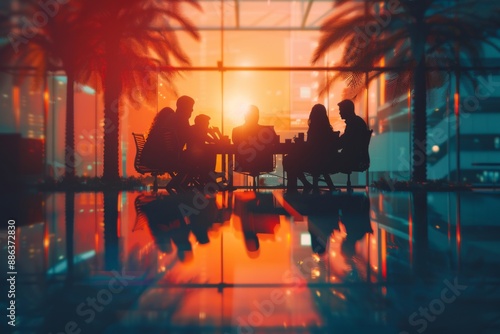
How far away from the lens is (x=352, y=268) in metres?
2.59

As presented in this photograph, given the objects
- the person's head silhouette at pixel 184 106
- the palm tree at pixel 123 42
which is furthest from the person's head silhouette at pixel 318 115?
the palm tree at pixel 123 42

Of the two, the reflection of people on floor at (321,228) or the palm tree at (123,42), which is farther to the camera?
the palm tree at (123,42)

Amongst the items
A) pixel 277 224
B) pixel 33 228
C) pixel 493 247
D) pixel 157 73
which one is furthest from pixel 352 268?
pixel 157 73

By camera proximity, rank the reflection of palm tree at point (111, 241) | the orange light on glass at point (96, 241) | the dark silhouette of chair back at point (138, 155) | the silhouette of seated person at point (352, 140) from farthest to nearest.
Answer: the dark silhouette of chair back at point (138, 155) → the silhouette of seated person at point (352, 140) → the orange light on glass at point (96, 241) → the reflection of palm tree at point (111, 241)

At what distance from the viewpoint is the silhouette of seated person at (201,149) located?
8016mm

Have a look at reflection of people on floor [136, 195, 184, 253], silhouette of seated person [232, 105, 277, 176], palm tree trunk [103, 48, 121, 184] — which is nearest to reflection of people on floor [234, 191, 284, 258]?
reflection of people on floor [136, 195, 184, 253]

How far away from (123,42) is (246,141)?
5427 millimetres

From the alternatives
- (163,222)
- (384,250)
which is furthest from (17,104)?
(384,250)

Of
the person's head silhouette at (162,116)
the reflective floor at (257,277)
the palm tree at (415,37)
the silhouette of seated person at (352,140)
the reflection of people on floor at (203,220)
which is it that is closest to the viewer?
the reflective floor at (257,277)

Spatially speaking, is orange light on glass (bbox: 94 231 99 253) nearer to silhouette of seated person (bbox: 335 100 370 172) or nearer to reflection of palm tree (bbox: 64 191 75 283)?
reflection of palm tree (bbox: 64 191 75 283)

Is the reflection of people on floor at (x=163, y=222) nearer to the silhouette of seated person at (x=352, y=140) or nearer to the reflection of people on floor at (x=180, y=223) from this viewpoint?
the reflection of people on floor at (x=180, y=223)

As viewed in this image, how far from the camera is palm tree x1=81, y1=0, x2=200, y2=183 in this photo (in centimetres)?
1109

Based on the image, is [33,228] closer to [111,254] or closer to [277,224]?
[111,254]

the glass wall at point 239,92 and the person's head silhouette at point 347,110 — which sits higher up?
the glass wall at point 239,92
